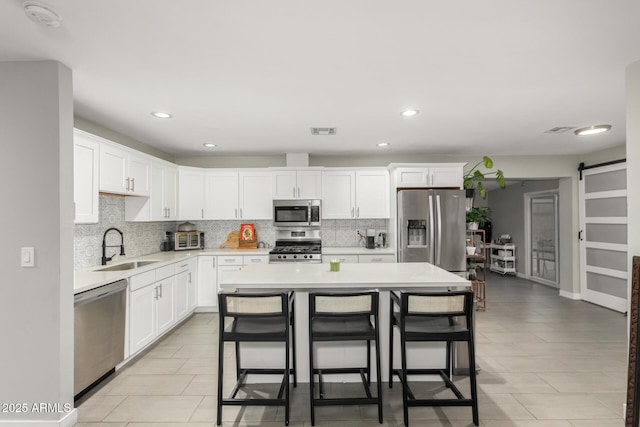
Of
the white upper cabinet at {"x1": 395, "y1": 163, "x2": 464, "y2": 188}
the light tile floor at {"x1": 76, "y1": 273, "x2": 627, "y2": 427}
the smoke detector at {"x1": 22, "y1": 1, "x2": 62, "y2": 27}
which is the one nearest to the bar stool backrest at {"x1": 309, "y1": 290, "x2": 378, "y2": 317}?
the light tile floor at {"x1": 76, "y1": 273, "x2": 627, "y2": 427}

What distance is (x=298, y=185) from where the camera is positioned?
534 cm

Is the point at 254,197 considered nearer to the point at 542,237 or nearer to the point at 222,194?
the point at 222,194

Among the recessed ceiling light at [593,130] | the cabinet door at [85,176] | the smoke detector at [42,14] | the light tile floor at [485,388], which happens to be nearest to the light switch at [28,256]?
the cabinet door at [85,176]

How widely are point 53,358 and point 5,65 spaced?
6.39 feet

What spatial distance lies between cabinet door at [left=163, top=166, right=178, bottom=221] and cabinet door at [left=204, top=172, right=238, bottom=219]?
1.52 feet

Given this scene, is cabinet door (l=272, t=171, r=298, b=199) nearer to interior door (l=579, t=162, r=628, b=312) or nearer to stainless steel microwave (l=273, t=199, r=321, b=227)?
stainless steel microwave (l=273, t=199, r=321, b=227)

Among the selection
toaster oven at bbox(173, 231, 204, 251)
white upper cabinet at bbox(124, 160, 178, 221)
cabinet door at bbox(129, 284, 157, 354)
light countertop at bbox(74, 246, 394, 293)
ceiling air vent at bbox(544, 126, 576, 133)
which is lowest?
Result: cabinet door at bbox(129, 284, 157, 354)

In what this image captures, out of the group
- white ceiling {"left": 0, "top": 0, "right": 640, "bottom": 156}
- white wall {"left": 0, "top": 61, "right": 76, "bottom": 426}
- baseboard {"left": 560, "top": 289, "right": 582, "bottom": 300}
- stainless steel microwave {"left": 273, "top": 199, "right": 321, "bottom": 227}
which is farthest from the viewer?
baseboard {"left": 560, "top": 289, "right": 582, "bottom": 300}

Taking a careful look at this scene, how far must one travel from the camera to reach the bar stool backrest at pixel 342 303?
2.30m

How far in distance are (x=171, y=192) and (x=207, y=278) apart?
137 centimetres

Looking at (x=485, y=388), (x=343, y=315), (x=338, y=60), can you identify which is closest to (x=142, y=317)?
(x=343, y=315)

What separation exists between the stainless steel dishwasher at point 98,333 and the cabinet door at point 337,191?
3059mm

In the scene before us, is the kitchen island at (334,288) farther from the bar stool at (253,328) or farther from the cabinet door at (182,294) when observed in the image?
the cabinet door at (182,294)

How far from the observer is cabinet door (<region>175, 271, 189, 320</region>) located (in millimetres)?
4345
